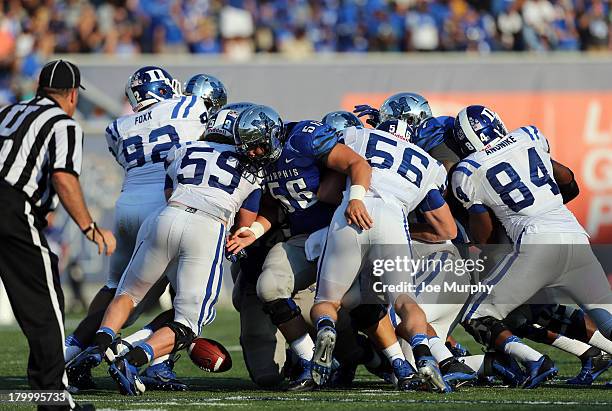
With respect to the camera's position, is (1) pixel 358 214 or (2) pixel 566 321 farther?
(2) pixel 566 321

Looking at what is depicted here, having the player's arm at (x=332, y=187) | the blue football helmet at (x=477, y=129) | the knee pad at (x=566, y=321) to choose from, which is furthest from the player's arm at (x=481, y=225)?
the player's arm at (x=332, y=187)

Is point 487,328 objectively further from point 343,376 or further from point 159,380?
point 159,380

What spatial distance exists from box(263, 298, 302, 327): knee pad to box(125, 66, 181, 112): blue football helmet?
2.03 meters

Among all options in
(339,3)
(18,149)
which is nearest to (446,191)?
(18,149)

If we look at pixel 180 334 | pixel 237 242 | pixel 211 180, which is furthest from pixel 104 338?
pixel 211 180

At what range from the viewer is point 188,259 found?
6.94 metres

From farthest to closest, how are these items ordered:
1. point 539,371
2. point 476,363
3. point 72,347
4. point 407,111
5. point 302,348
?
point 407,111 < point 476,363 < point 72,347 < point 302,348 < point 539,371

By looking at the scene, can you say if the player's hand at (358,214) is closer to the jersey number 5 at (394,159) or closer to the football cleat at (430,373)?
the jersey number 5 at (394,159)

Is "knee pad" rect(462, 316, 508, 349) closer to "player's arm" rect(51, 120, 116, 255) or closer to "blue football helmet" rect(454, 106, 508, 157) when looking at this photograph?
"blue football helmet" rect(454, 106, 508, 157)

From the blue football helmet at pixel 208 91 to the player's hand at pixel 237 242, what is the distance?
1.69 meters

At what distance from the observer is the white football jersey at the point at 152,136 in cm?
794

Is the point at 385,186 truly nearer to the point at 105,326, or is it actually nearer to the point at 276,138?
the point at 276,138

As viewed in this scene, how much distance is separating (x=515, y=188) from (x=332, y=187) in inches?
46.7

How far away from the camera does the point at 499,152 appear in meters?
7.51
